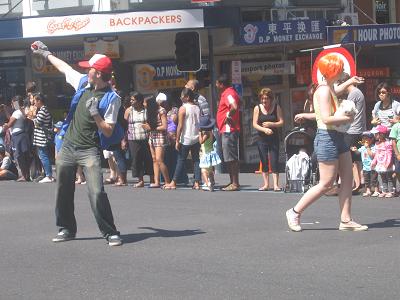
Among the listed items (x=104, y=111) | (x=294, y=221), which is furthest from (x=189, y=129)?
(x=104, y=111)

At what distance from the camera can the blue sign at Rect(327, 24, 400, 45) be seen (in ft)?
63.5

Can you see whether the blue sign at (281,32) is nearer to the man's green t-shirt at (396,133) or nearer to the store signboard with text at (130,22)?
the store signboard with text at (130,22)

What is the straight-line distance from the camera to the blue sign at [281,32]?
2197cm

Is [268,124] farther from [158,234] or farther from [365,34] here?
[365,34]

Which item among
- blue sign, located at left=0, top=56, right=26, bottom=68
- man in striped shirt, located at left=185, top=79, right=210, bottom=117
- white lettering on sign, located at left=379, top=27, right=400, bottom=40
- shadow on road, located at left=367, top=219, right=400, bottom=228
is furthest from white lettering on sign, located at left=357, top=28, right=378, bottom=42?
shadow on road, located at left=367, top=219, right=400, bottom=228

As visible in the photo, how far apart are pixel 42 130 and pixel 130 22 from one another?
17.7 ft

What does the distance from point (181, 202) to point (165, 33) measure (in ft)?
35.4

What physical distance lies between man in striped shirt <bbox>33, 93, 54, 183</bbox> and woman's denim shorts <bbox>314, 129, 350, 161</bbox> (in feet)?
26.5

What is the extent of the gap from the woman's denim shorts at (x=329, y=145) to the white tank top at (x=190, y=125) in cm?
554

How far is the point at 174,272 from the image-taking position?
8047 millimetres

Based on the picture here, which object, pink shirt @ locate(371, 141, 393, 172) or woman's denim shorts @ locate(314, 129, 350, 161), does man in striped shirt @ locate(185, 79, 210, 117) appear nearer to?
pink shirt @ locate(371, 141, 393, 172)

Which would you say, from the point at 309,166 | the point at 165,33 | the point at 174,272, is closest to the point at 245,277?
the point at 174,272

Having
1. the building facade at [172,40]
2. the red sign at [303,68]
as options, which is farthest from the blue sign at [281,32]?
the red sign at [303,68]

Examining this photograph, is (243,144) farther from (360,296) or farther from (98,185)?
(360,296)
